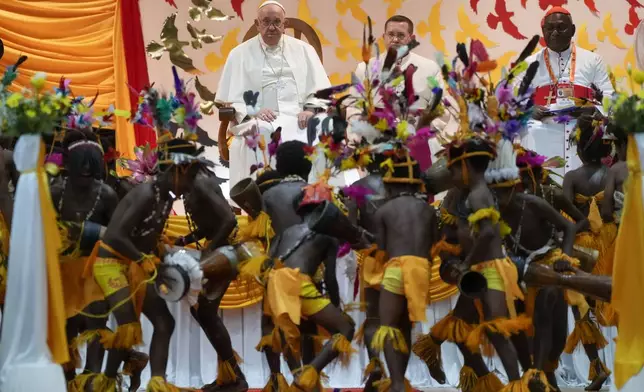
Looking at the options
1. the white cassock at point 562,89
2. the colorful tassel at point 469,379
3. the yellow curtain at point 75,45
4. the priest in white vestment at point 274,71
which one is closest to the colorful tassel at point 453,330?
the colorful tassel at point 469,379

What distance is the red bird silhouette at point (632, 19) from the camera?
11.2 metres

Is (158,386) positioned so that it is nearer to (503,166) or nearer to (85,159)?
(85,159)

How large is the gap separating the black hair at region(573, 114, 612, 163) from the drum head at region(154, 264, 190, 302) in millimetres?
2738

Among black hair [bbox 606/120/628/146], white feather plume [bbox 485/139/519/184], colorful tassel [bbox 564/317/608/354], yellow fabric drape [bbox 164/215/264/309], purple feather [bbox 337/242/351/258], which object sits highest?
black hair [bbox 606/120/628/146]

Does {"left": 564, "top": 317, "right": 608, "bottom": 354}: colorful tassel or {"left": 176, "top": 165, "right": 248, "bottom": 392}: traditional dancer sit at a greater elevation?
{"left": 176, "top": 165, "right": 248, "bottom": 392}: traditional dancer

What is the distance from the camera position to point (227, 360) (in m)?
6.55

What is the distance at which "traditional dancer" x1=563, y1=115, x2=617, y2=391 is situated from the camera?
7.06 meters

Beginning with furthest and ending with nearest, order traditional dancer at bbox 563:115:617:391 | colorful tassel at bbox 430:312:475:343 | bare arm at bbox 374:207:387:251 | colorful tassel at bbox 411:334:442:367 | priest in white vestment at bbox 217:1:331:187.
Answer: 1. priest in white vestment at bbox 217:1:331:187
2. traditional dancer at bbox 563:115:617:391
3. colorful tassel at bbox 411:334:442:367
4. colorful tassel at bbox 430:312:475:343
5. bare arm at bbox 374:207:387:251

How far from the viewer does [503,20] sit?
1123 centimetres

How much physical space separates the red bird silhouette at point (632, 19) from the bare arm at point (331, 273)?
234 inches

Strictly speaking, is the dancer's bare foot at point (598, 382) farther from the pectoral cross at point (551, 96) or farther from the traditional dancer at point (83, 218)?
the traditional dancer at point (83, 218)

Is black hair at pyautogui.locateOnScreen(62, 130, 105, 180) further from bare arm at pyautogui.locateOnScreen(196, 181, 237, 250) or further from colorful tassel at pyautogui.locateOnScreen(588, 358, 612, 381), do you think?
colorful tassel at pyautogui.locateOnScreen(588, 358, 612, 381)

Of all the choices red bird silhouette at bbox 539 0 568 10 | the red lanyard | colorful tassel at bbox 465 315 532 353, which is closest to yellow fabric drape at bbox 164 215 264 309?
colorful tassel at bbox 465 315 532 353

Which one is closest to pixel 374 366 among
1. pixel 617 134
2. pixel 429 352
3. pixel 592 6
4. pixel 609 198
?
pixel 429 352
